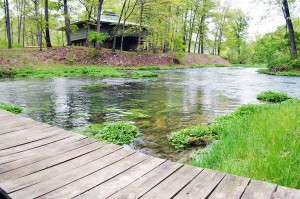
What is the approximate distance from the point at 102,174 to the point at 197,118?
4405mm

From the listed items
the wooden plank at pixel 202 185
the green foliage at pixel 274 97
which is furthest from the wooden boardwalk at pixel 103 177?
the green foliage at pixel 274 97

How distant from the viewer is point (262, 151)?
326cm

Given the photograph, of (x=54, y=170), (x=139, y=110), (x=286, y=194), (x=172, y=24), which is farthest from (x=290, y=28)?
(x=54, y=170)

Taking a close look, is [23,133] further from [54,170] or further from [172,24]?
[172,24]

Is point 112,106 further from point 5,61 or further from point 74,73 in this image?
point 5,61

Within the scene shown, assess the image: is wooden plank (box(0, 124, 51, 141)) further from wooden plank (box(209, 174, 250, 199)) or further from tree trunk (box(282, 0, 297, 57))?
tree trunk (box(282, 0, 297, 57))

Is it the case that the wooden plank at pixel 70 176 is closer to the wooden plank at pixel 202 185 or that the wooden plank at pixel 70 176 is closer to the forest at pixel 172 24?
the wooden plank at pixel 202 185

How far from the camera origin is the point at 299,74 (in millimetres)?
19531

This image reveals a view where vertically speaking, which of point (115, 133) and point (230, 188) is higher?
point (230, 188)

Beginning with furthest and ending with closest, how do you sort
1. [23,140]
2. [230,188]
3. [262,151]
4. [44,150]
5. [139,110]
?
[139,110]
[23,140]
[262,151]
[44,150]
[230,188]

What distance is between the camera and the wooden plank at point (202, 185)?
2.11 meters

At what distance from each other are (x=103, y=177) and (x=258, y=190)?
53.9 inches

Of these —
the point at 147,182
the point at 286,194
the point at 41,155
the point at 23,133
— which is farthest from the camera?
the point at 23,133

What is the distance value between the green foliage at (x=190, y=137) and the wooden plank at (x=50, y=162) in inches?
66.7
